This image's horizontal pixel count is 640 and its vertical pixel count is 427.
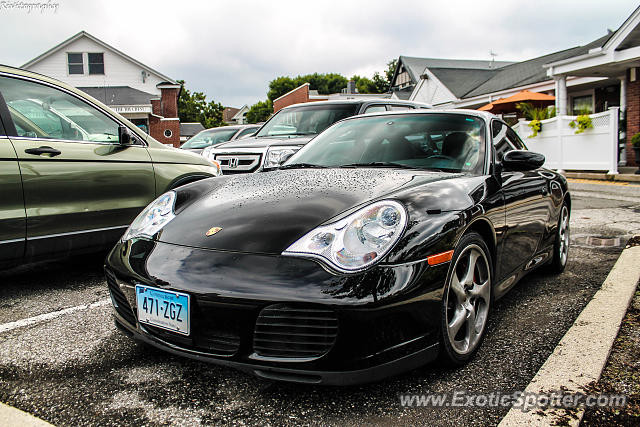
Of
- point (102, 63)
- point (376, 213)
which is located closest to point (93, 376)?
point (376, 213)

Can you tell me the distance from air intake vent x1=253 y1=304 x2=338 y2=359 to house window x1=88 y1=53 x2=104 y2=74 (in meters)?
36.0

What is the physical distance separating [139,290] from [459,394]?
1.42 meters

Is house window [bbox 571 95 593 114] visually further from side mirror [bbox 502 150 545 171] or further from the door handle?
the door handle

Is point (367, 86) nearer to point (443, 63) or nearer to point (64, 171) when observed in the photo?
point (443, 63)

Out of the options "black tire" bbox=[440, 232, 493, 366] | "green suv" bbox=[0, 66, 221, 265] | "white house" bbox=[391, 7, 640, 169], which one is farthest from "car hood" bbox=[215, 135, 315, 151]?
"white house" bbox=[391, 7, 640, 169]

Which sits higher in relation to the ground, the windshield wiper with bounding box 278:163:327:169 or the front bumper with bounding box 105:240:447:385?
the windshield wiper with bounding box 278:163:327:169

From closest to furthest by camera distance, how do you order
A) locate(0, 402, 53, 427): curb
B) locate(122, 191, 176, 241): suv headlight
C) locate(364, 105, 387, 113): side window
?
1. locate(0, 402, 53, 427): curb
2. locate(122, 191, 176, 241): suv headlight
3. locate(364, 105, 387, 113): side window

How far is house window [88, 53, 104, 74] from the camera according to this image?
33.5m

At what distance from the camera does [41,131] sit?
375 cm

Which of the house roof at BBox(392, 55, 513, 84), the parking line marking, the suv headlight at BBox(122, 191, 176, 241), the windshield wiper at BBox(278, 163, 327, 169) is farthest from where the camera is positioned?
the house roof at BBox(392, 55, 513, 84)

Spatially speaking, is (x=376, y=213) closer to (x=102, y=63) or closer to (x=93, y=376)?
(x=93, y=376)

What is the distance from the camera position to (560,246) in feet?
13.6

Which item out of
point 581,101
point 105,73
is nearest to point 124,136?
point 581,101

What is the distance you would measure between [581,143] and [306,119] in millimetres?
9528
